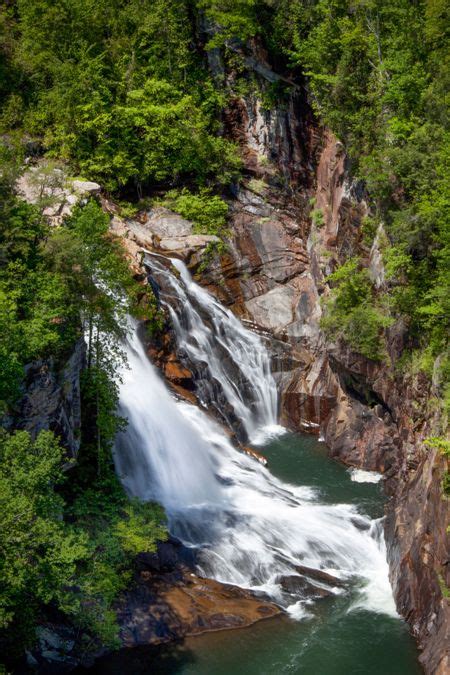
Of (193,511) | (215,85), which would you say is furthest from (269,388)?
(215,85)

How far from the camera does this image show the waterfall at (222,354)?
102 ft

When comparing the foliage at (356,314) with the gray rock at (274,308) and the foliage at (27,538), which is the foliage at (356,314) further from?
the foliage at (27,538)

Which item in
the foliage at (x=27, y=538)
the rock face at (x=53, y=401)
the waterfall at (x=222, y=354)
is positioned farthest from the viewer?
the waterfall at (x=222, y=354)

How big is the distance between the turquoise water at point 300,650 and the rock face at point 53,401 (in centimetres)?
613

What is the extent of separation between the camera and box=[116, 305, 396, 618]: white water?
68.4 feet

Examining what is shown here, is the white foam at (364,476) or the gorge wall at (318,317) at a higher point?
the gorge wall at (318,317)

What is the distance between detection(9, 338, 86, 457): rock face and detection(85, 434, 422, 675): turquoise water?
6134 mm

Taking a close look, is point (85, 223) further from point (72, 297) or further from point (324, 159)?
point (324, 159)

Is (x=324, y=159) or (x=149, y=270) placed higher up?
(x=324, y=159)

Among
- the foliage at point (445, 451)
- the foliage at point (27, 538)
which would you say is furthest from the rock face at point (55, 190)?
the foliage at point (445, 451)

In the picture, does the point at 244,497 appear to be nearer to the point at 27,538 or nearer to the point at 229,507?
the point at 229,507

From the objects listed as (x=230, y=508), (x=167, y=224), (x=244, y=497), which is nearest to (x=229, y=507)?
(x=230, y=508)

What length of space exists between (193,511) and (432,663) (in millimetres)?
9119

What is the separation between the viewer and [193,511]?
2314cm
